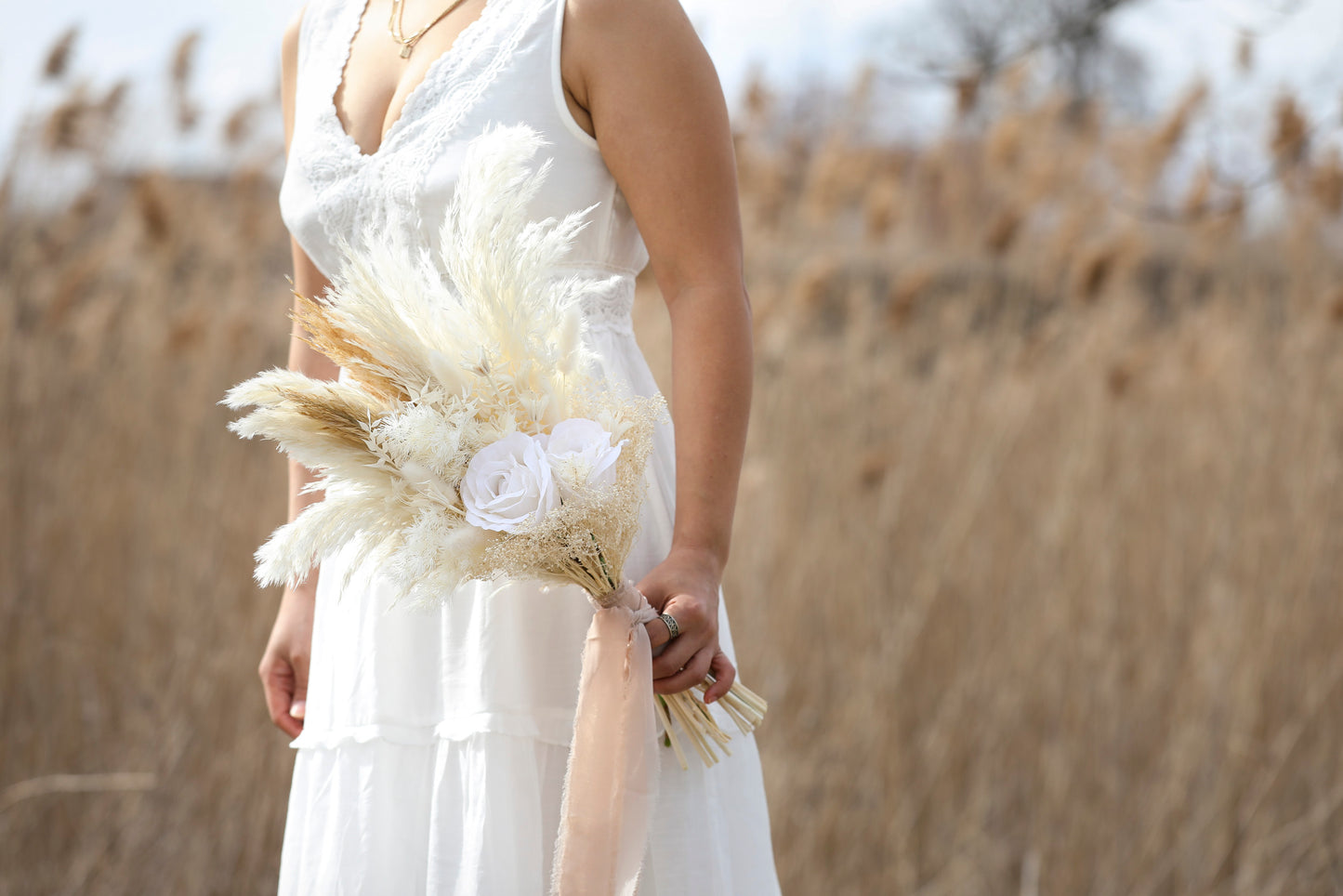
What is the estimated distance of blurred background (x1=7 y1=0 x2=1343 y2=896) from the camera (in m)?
2.38

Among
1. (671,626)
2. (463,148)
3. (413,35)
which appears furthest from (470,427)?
(413,35)

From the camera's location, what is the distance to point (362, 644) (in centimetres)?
99

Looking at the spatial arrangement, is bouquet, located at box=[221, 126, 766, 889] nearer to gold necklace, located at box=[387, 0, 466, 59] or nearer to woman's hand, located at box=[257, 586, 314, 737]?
gold necklace, located at box=[387, 0, 466, 59]

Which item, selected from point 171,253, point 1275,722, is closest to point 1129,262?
point 1275,722

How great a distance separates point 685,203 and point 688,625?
0.38m

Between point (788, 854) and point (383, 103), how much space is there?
1.96 meters

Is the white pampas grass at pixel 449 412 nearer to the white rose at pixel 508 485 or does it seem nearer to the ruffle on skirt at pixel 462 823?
the white rose at pixel 508 485

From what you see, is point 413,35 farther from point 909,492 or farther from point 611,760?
point 909,492

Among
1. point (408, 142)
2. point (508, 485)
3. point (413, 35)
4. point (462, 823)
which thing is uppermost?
point (413, 35)

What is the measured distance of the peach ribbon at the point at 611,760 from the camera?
80 cm

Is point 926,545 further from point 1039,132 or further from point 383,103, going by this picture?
point 383,103

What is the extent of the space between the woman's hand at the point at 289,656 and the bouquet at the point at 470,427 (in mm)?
471

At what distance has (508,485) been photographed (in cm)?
72

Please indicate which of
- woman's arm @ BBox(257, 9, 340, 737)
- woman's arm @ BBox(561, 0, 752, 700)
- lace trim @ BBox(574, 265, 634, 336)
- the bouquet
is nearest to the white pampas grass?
the bouquet
